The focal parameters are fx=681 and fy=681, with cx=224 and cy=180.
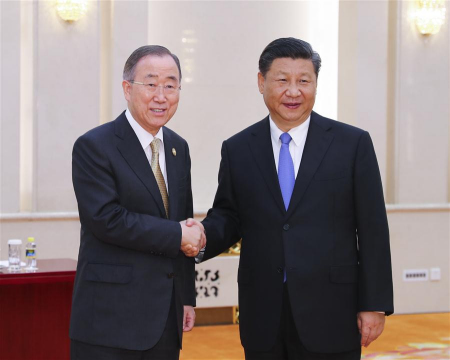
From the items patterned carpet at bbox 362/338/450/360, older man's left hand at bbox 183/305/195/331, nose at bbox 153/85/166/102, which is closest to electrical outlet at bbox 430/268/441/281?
patterned carpet at bbox 362/338/450/360

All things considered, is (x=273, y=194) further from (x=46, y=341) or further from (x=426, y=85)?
(x=426, y=85)

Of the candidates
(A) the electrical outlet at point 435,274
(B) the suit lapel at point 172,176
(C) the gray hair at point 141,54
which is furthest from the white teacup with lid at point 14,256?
(A) the electrical outlet at point 435,274

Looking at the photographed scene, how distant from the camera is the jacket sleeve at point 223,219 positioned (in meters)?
3.09

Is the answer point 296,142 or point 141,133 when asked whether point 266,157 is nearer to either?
point 296,142

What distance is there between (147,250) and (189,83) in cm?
455

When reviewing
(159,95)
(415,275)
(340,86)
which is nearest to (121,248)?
(159,95)

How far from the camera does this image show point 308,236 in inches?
111

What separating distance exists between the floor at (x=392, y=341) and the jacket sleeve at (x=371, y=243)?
292 centimetres

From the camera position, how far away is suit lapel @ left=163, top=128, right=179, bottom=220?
Answer: 109 inches

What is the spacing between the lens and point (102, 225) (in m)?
2.57

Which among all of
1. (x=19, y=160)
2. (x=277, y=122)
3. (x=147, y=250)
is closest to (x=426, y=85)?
(x=19, y=160)

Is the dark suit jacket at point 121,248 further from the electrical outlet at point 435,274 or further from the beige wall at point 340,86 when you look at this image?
the electrical outlet at point 435,274

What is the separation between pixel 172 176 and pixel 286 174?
491 mm

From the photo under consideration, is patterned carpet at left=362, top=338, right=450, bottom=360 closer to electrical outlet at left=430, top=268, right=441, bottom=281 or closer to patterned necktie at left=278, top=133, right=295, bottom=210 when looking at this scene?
electrical outlet at left=430, top=268, right=441, bottom=281
